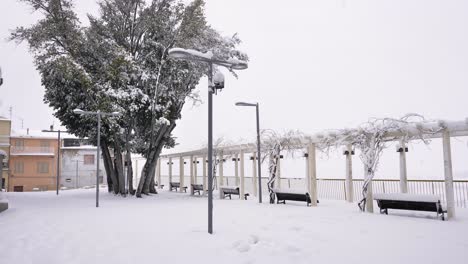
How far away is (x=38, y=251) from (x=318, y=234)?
5837mm

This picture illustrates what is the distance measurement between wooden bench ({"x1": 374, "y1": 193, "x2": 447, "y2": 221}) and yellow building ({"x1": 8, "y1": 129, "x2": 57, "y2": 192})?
134ft

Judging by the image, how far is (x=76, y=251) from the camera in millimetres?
6848

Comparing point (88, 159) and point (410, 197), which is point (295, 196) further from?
point (88, 159)

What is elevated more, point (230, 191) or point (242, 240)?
point (230, 191)

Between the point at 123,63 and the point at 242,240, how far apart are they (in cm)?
1433

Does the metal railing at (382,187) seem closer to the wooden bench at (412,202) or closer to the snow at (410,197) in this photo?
the wooden bench at (412,202)

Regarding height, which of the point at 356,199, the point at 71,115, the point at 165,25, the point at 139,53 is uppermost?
the point at 165,25

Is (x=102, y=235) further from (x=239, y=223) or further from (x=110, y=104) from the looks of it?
(x=110, y=104)

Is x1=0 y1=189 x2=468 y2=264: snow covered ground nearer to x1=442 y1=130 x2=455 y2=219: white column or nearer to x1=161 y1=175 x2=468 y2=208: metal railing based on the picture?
x1=442 y1=130 x2=455 y2=219: white column

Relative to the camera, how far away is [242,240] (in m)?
7.39

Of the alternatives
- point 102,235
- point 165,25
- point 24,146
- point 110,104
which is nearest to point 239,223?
point 102,235

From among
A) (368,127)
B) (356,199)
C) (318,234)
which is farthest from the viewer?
(356,199)

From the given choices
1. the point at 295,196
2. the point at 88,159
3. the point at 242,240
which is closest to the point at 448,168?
the point at 295,196

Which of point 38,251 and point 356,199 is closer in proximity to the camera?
Result: point 38,251
